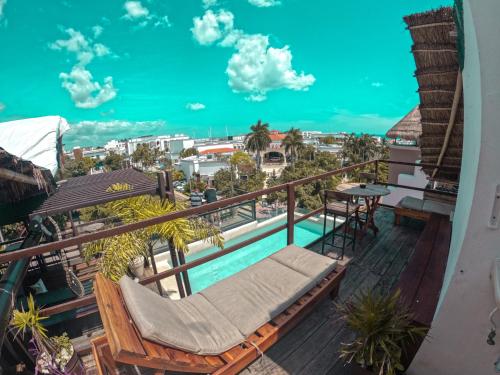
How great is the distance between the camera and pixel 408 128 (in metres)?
9.26

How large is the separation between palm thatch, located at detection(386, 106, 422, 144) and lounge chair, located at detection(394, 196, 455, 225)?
19.6 ft

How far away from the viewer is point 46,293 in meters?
4.05

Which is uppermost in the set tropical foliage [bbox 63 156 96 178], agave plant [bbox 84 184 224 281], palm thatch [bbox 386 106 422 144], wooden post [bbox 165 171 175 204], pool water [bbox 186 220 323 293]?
palm thatch [bbox 386 106 422 144]

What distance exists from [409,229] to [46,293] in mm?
6299

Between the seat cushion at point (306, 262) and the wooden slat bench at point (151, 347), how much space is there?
1.22ft

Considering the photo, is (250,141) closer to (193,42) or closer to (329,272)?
(329,272)

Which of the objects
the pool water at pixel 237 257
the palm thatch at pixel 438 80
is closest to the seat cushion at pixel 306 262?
the palm thatch at pixel 438 80

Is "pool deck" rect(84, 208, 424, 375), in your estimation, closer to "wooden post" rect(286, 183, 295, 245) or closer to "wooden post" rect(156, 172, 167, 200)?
"wooden post" rect(286, 183, 295, 245)

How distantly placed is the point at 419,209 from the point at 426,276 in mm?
2252

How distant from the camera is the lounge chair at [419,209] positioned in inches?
155

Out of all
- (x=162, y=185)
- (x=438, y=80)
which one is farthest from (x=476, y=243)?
(x=162, y=185)

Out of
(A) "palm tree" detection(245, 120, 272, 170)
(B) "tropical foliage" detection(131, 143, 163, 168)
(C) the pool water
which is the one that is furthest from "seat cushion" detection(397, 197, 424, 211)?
(B) "tropical foliage" detection(131, 143, 163, 168)

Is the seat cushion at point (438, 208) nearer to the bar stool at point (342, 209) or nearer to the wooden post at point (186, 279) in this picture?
the bar stool at point (342, 209)

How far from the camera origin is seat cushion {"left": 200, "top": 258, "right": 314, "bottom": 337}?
6.32 ft
